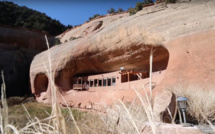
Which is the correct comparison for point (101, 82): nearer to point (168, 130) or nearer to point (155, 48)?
point (155, 48)

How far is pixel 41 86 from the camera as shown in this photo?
529 inches

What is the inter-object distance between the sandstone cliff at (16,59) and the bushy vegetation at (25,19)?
15.2 feet

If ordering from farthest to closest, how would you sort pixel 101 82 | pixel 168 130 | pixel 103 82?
pixel 101 82 → pixel 103 82 → pixel 168 130

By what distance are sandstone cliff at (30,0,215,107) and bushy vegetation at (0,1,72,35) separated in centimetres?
1311

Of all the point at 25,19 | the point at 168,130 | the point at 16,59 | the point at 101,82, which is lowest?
the point at 168,130

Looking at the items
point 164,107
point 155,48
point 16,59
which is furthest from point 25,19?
point 164,107

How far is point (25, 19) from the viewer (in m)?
24.6

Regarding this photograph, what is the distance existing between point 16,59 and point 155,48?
12.1 m

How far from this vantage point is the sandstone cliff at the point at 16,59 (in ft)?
49.2

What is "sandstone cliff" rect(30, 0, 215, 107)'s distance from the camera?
5355 millimetres

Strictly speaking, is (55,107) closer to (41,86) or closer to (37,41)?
(41,86)

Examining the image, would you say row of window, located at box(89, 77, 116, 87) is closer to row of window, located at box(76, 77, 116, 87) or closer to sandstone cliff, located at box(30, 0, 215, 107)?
row of window, located at box(76, 77, 116, 87)

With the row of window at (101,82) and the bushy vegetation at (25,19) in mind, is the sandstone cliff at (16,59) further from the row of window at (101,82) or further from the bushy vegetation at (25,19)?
the row of window at (101,82)

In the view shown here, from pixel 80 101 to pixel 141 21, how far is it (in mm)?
4774
